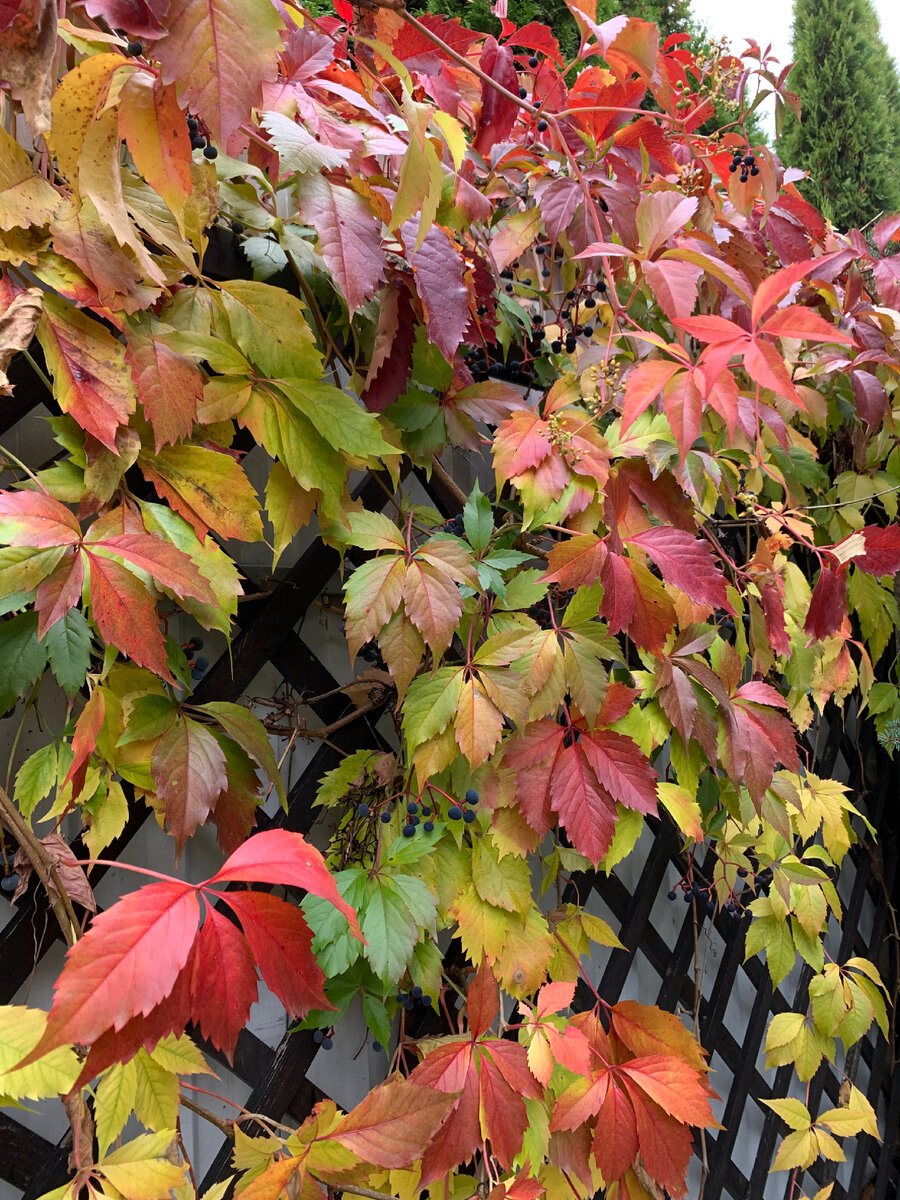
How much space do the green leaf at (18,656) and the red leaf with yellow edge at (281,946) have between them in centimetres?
28

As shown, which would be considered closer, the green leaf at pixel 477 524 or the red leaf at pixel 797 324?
the red leaf at pixel 797 324

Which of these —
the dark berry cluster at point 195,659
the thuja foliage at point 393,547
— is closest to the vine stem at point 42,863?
the thuja foliage at point 393,547

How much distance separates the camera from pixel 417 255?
760 mm

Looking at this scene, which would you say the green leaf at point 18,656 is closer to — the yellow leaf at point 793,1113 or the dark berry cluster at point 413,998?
the dark berry cluster at point 413,998

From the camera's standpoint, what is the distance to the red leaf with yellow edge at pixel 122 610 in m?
0.60

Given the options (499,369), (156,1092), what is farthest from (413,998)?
(499,369)

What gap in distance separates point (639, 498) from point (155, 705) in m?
0.60

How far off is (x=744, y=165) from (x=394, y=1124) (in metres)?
1.34

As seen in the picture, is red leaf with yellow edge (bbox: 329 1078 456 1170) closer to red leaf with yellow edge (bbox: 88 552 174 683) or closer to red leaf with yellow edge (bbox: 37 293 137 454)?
red leaf with yellow edge (bbox: 88 552 174 683)

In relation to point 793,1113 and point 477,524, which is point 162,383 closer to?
point 477,524

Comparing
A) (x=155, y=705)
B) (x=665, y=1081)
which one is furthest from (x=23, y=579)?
(x=665, y=1081)

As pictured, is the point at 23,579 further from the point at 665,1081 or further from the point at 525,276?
the point at 525,276

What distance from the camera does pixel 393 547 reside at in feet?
2.85

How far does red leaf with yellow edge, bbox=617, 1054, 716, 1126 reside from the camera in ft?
2.78
